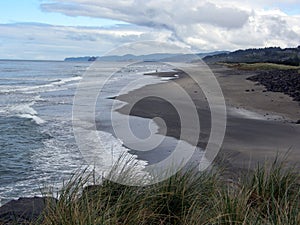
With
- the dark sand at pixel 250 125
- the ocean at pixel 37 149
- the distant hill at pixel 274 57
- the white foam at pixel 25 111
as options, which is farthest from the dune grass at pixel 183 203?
the distant hill at pixel 274 57

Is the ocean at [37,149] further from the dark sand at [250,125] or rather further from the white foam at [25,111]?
the dark sand at [250,125]

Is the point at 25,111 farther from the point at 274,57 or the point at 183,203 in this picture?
the point at 274,57

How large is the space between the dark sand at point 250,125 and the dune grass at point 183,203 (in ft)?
5.13

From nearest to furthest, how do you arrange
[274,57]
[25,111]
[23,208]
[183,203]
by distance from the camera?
[183,203]
[23,208]
[25,111]
[274,57]

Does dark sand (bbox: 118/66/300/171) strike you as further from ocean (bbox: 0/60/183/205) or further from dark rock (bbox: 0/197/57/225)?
dark rock (bbox: 0/197/57/225)

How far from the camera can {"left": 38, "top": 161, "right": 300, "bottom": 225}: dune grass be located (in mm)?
3852

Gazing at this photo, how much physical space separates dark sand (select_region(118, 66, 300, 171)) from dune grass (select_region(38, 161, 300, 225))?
1.56 meters

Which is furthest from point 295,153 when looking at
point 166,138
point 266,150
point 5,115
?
point 5,115

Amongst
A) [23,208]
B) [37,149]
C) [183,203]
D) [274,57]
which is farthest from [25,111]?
[274,57]

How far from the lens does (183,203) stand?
15.2 ft

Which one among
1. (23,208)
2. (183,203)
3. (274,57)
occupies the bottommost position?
(23,208)

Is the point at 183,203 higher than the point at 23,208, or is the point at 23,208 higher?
the point at 183,203

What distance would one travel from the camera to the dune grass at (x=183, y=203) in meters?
3.85

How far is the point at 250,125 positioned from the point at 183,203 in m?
11.7
